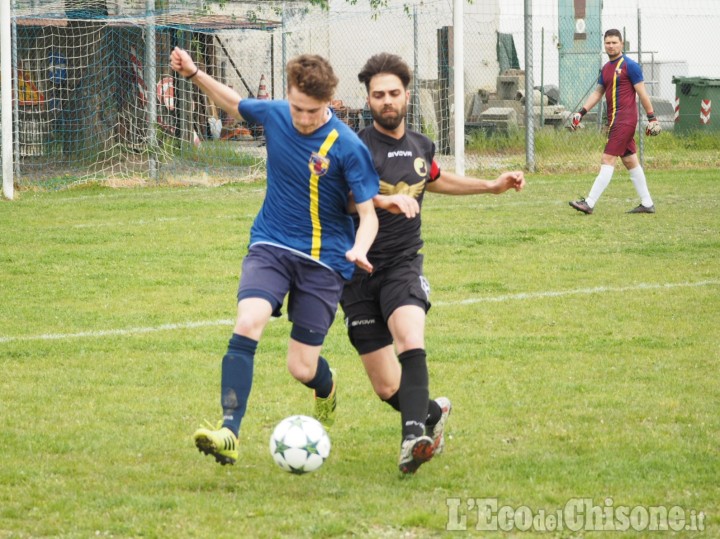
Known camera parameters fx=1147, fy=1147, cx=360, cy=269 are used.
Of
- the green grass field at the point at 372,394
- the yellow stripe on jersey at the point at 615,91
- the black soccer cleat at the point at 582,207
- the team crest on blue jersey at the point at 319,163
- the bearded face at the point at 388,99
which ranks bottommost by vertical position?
the green grass field at the point at 372,394

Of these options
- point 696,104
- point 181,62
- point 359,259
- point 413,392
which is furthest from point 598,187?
point 696,104

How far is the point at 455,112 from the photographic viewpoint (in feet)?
59.4

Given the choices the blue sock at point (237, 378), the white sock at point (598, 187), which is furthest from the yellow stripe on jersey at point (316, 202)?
the white sock at point (598, 187)

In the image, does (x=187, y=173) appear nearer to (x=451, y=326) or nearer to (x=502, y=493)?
(x=451, y=326)

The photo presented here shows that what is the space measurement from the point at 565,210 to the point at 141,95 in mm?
8618

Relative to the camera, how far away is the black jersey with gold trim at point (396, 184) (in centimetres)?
526

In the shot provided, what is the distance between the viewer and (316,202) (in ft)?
16.8

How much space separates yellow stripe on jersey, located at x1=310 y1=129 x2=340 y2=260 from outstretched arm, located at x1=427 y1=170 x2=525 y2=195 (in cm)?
64

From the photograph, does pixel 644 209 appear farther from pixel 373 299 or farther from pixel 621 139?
pixel 373 299

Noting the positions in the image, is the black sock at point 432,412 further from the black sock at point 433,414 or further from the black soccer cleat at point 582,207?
the black soccer cleat at point 582,207

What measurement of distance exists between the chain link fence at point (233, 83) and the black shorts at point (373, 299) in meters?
12.4

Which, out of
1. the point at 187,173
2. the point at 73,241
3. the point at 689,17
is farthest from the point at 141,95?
the point at 689,17

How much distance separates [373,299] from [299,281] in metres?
0.38

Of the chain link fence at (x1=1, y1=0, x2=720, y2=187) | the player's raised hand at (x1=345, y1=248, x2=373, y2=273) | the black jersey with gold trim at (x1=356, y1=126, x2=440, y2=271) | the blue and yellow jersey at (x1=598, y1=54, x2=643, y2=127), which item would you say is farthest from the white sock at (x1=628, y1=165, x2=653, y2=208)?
the player's raised hand at (x1=345, y1=248, x2=373, y2=273)
